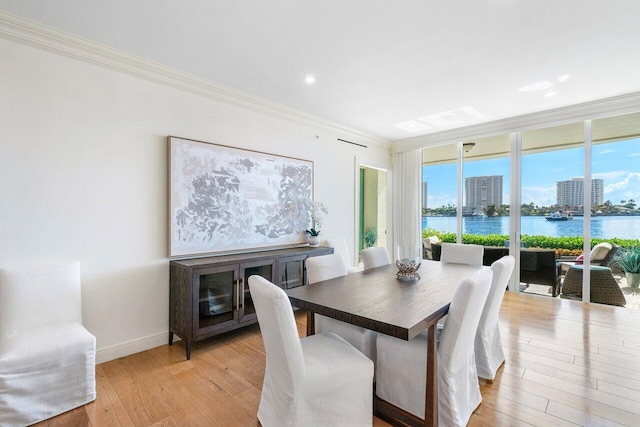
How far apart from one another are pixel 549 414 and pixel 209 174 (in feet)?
11.0

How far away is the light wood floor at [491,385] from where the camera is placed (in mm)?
1879

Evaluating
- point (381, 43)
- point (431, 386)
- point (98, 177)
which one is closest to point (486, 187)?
point (381, 43)

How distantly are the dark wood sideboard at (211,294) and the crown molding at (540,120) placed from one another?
3.85 metres

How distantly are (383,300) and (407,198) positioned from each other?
166 inches

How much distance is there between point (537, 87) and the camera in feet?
11.2

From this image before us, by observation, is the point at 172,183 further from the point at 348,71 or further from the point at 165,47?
the point at 348,71

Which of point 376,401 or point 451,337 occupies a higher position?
point 451,337

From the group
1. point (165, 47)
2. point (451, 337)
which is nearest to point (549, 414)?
point (451, 337)

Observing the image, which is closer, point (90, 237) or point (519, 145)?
point (90, 237)

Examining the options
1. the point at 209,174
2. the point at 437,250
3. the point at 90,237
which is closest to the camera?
the point at 90,237

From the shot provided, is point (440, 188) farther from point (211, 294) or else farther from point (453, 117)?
point (211, 294)

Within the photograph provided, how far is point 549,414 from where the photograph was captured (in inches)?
74.5

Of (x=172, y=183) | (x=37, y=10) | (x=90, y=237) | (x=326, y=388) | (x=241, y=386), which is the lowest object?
(x=241, y=386)

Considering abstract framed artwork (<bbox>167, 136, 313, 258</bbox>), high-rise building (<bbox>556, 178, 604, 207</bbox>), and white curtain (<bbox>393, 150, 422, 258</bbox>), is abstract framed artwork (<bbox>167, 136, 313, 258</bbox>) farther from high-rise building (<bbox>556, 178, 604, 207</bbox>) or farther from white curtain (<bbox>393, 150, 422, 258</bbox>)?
high-rise building (<bbox>556, 178, 604, 207</bbox>)
